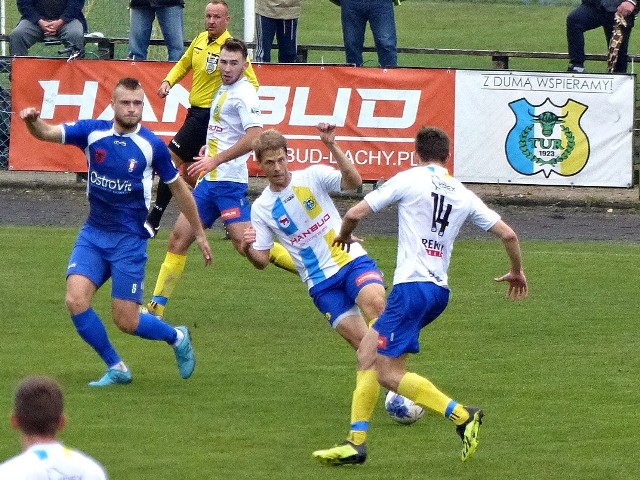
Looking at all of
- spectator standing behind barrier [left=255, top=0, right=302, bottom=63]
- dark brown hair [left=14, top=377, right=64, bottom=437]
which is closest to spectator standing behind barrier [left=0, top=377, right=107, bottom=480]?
dark brown hair [left=14, top=377, right=64, bottom=437]

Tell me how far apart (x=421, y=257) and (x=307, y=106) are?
9.32 meters

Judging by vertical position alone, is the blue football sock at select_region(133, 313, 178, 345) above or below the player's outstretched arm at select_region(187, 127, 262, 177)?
below

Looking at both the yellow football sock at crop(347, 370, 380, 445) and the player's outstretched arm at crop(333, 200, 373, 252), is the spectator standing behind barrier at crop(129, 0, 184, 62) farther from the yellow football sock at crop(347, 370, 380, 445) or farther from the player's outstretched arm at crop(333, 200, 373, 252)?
the yellow football sock at crop(347, 370, 380, 445)

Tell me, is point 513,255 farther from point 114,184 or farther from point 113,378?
point 113,378

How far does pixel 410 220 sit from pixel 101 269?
8.17 ft

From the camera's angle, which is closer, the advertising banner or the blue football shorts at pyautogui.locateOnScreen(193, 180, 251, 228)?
the blue football shorts at pyautogui.locateOnScreen(193, 180, 251, 228)

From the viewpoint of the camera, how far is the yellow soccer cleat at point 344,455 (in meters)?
7.37

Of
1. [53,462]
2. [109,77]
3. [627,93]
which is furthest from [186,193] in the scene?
[627,93]

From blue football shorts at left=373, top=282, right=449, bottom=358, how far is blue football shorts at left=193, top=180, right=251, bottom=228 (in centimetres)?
412

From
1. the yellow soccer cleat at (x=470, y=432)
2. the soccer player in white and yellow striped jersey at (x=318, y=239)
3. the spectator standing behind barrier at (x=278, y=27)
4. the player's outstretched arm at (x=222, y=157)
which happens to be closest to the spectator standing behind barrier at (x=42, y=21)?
the spectator standing behind barrier at (x=278, y=27)

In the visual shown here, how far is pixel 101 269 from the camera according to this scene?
29.9 ft

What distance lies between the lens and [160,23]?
17.9 m

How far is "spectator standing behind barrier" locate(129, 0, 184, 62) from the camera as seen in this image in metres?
17.8

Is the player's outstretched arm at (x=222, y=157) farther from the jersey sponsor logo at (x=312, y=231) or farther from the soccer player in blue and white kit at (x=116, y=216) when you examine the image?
the jersey sponsor logo at (x=312, y=231)
